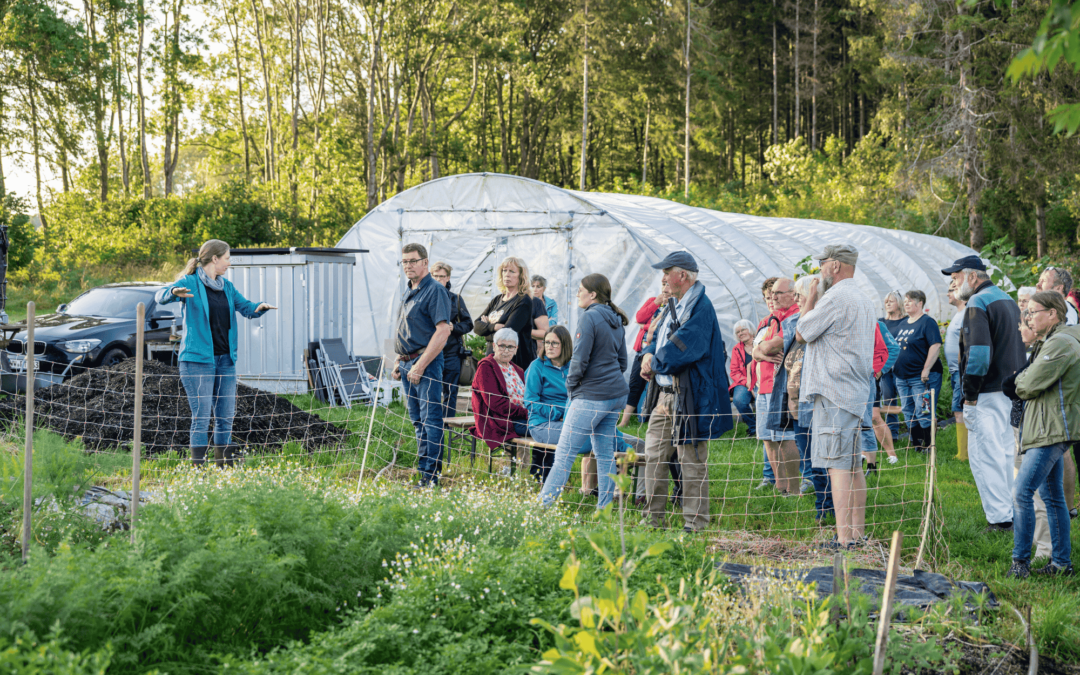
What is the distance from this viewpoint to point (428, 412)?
6367 mm

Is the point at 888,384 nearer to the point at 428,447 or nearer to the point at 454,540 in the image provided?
the point at 428,447

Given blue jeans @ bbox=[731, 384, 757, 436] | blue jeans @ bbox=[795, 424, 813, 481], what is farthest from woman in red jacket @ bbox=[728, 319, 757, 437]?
blue jeans @ bbox=[795, 424, 813, 481]

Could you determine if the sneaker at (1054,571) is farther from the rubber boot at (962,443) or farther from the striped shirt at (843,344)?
the rubber boot at (962,443)

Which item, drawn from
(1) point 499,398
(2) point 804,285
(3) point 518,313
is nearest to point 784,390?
(2) point 804,285

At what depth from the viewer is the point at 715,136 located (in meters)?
39.2

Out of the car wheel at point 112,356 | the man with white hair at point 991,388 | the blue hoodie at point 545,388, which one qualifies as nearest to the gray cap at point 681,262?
the blue hoodie at point 545,388

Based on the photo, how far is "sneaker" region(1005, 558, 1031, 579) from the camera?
187 inches

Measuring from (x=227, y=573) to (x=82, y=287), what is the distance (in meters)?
23.4

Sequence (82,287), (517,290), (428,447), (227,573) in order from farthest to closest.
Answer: (82,287) → (517,290) → (428,447) → (227,573)

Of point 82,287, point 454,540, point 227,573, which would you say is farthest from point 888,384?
point 82,287

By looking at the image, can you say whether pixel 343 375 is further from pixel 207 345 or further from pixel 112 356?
pixel 207 345

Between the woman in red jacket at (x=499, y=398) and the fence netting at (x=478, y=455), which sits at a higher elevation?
the woman in red jacket at (x=499, y=398)

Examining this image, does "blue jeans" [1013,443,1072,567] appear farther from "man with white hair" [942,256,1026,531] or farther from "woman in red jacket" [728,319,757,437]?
"woman in red jacket" [728,319,757,437]

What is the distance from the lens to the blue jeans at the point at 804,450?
645 centimetres
